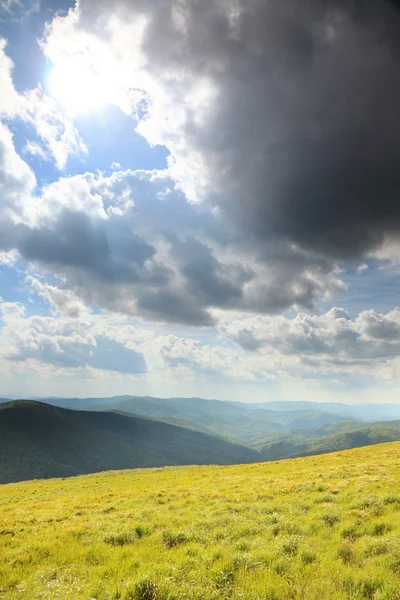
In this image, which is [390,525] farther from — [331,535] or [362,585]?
[362,585]

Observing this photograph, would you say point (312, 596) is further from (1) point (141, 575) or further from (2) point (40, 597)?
(2) point (40, 597)

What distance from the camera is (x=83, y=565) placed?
428 inches

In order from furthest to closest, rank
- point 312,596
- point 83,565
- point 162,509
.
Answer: point 162,509 < point 83,565 < point 312,596

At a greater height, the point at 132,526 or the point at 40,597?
the point at 40,597

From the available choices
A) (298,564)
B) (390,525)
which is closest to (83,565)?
(298,564)

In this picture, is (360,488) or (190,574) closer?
(190,574)

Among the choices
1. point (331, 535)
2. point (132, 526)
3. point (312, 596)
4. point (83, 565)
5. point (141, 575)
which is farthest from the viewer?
point (132, 526)

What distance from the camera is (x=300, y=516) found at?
15.6 metres

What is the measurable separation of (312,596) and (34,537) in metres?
13.2

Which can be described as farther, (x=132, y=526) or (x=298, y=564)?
(x=132, y=526)

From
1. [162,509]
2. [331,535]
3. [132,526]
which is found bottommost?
[162,509]

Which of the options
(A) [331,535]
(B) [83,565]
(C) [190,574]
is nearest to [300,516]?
(A) [331,535]

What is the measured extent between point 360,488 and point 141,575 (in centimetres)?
1733

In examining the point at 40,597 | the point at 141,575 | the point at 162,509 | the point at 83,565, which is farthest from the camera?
the point at 162,509
